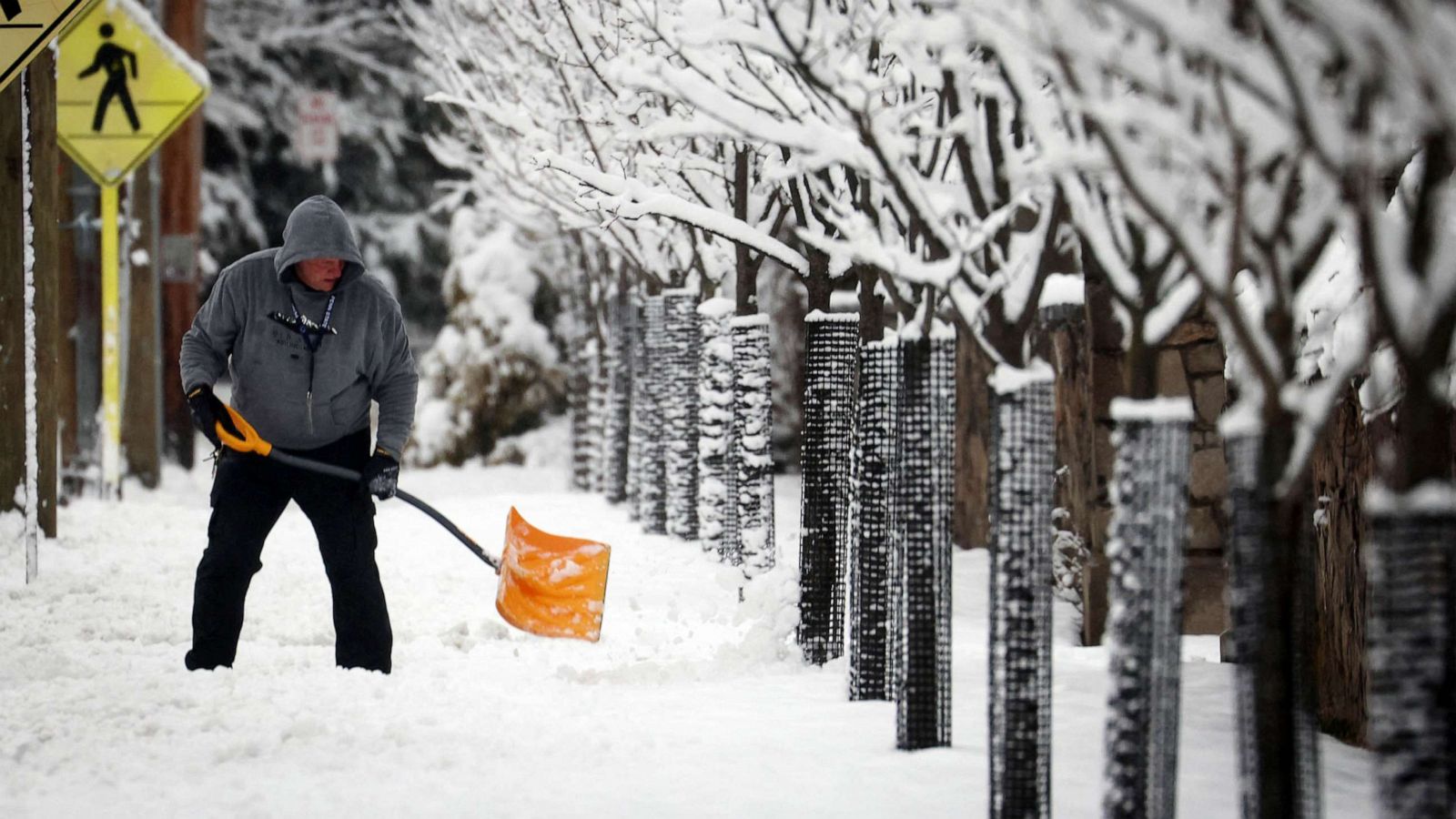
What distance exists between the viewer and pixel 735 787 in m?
4.05

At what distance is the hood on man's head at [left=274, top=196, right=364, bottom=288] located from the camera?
17.2 feet

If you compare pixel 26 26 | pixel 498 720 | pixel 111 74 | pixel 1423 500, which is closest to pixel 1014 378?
pixel 1423 500

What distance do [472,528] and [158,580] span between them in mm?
3058

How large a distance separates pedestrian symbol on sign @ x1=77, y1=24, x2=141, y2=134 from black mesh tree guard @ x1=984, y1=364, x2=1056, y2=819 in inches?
364

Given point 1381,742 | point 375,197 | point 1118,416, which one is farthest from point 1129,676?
point 375,197

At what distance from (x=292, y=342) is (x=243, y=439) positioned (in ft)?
1.16

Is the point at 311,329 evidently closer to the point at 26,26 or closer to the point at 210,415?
the point at 210,415

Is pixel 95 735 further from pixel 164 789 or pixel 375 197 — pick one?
pixel 375 197

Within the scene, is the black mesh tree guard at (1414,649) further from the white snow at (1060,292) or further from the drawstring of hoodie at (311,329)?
the drawstring of hoodie at (311,329)

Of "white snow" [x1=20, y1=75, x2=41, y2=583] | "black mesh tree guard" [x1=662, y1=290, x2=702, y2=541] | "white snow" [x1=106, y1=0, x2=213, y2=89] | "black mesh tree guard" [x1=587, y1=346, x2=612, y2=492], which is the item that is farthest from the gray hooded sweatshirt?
"black mesh tree guard" [x1=587, y1=346, x2=612, y2=492]

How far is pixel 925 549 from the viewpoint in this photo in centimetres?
436

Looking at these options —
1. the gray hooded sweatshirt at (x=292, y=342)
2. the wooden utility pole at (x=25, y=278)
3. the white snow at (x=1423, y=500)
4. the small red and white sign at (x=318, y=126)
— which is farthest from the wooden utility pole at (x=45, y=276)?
the small red and white sign at (x=318, y=126)

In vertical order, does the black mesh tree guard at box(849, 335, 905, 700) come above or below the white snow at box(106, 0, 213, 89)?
below

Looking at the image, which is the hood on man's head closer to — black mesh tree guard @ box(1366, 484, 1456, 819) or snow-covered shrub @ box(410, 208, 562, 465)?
black mesh tree guard @ box(1366, 484, 1456, 819)
